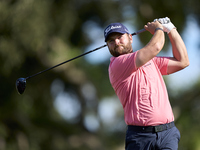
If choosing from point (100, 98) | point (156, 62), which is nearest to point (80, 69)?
point (100, 98)

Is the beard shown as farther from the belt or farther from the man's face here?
the belt

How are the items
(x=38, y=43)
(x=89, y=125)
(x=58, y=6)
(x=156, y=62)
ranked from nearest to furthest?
1. (x=156, y=62)
2. (x=38, y=43)
3. (x=58, y=6)
4. (x=89, y=125)

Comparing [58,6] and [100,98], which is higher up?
[58,6]

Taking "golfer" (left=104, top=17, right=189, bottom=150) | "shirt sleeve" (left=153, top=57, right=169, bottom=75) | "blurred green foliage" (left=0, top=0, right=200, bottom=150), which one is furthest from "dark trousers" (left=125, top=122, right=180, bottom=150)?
"blurred green foliage" (left=0, top=0, right=200, bottom=150)

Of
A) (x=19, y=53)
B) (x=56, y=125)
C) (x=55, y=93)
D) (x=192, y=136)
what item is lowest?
(x=192, y=136)

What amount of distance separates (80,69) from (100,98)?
4.41 feet

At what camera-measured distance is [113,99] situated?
12922mm

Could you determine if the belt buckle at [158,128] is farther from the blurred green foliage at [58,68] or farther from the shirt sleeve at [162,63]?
the blurred green foliage at [58,68]

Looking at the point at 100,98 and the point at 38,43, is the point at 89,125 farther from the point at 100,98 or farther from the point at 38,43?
the point at 38,43

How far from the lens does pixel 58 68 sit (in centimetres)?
1075

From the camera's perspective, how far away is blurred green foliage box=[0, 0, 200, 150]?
9.23 meters

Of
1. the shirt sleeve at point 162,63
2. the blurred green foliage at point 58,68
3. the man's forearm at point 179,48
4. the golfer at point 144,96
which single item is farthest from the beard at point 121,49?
the blurred green foliage at point 58,68

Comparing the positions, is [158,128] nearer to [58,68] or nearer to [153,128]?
[153,128]

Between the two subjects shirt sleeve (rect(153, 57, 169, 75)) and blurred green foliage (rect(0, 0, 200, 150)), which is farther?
blurred green foliage (rect(0, 0, 200, 150))
